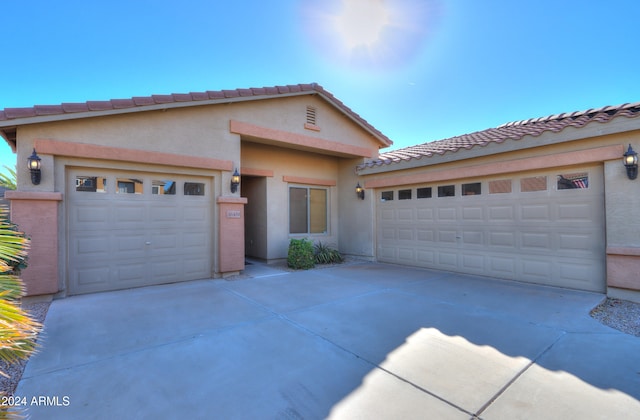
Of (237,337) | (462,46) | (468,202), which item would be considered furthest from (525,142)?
(237,337)

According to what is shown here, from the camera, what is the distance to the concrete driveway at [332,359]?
8.90 ft

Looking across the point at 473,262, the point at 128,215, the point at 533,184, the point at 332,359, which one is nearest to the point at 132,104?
the point at 128,215

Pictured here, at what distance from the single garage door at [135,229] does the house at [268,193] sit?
0.03 m

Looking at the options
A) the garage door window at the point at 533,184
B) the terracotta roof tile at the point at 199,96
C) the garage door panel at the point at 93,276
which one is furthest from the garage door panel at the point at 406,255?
the garage door panel at the point at 93,276

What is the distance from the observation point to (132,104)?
6578 millimetres

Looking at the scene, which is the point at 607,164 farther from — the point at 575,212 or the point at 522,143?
the point at 522,143

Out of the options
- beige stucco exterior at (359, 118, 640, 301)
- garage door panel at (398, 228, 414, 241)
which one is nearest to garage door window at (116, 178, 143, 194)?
garage door panel at (398, 228, 414, 241)

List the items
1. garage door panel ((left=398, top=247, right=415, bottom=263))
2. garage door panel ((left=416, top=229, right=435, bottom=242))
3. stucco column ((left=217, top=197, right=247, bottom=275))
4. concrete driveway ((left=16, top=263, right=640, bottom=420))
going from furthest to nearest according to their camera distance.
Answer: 1. garage door panel ((left=398, top=247, right=415, bottom=263))
2. garage door panel ((left=416, top=229, right=435, bottom=242))
3. stucco column ((left=217, top=197, right=247, bottom=275))
4. concrete driveway ((left=16, top=263, right=640, bottom=420))

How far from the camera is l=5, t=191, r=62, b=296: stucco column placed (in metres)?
5.70

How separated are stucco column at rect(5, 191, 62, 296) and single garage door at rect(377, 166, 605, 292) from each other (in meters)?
9.01

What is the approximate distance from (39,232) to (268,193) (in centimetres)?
593

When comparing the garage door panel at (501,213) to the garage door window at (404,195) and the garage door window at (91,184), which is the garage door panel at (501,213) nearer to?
the garage door window at (404,195)

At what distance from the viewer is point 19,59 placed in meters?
10.2

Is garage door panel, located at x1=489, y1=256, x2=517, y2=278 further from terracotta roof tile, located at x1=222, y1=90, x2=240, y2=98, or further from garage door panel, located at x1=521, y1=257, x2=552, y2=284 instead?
terracotta roof tile, located at x1=222, y1=90, x2=240, y2=98
